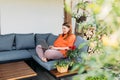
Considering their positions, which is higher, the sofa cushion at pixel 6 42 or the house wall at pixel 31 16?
the house wall at pixel 31 16

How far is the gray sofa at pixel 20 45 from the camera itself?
422cm

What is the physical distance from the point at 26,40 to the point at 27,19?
28.3 inches

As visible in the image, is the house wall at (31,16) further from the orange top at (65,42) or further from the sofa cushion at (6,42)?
the orange top at (65,42)

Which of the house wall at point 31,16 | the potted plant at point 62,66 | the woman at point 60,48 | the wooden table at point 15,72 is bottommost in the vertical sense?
the wooden table at point 15,72

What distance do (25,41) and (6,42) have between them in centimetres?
50

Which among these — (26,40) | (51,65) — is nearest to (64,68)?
(51,65)

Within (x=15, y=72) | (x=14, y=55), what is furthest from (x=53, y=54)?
(x=14, y=55)

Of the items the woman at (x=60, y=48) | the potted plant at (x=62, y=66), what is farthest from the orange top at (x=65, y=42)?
the potted plant at (x=62, y=66)

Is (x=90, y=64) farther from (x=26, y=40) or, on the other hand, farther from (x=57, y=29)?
(x=57, y=29)

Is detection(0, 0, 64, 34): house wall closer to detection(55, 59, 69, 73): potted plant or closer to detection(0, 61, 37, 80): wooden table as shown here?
detection(0, 61, 37, 80): wooden table

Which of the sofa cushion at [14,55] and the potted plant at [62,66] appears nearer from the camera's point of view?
the potted plant at [62,66]

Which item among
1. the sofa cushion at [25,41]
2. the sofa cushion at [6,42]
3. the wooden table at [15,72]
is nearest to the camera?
the wooden table at [15,72]

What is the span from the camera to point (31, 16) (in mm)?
5266

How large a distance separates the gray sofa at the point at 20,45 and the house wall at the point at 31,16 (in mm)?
349
